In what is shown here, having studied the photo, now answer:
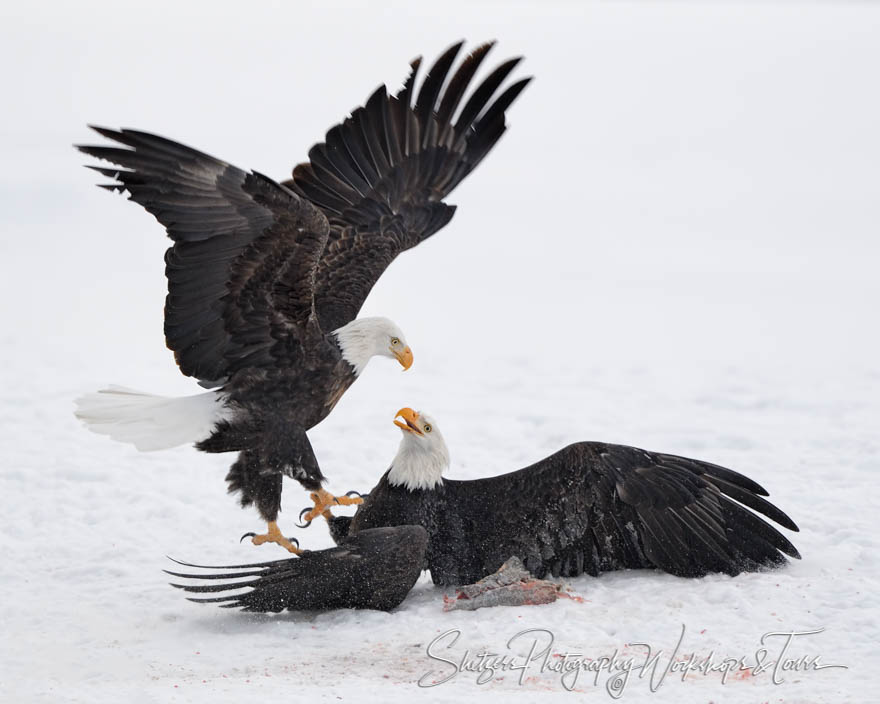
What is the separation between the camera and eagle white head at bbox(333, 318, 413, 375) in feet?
19.4

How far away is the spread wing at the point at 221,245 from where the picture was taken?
506 centimetres

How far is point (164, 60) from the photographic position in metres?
31.1

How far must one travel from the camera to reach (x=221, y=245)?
17.0 ft

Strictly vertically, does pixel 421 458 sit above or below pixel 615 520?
above

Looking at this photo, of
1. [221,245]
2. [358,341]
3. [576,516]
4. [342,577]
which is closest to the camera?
[342,577]

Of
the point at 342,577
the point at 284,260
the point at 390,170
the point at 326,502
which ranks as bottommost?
the point at 342,577

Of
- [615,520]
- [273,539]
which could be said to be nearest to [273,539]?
[273,539]

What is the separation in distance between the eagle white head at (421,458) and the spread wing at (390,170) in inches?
55.3

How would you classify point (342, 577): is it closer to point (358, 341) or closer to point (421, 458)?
point (421, 458)

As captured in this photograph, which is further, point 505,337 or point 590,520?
point 505,337

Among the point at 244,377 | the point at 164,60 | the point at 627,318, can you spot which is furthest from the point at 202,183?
the point at 164,60

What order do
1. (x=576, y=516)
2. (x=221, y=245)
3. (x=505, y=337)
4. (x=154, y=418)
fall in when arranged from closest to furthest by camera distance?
1. (x=221, y=245)
2. (x=576, y=516)
3. (x=154, y=418)
4. (x=505, y=337)

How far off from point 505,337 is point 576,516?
7387 millimetres

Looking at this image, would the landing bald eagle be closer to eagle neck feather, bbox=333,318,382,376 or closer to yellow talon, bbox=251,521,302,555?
yellow talon, bbox=251,521,302,555
